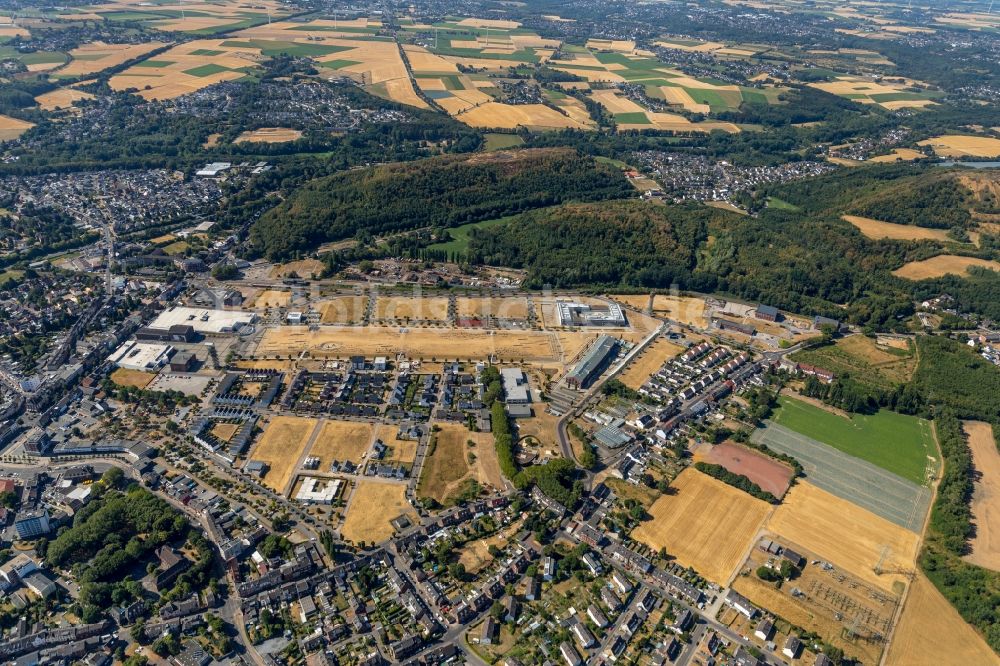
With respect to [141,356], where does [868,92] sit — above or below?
above

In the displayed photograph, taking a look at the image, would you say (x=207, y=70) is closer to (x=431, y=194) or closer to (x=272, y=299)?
(x=431, y=194)

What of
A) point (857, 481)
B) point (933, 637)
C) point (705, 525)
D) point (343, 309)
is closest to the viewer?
point (933, 637)

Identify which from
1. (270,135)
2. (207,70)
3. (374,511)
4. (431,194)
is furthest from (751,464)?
(207,70)

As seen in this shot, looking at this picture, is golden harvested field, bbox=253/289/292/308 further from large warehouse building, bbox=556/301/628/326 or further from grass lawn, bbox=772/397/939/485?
grass lawn, bbox=772/397/939/485

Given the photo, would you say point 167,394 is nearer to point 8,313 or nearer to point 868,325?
point 8,313

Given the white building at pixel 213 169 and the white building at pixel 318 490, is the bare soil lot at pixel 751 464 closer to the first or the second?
the white building at pixel 318 490

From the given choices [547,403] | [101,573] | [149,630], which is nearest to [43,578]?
[101,573]
